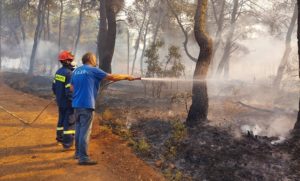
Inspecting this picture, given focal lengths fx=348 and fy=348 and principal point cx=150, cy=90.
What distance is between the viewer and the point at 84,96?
7.04 metres

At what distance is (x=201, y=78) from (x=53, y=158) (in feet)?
17.0

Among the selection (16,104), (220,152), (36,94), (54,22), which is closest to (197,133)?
(220,152)

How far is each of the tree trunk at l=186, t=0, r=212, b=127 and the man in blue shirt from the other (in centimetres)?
381

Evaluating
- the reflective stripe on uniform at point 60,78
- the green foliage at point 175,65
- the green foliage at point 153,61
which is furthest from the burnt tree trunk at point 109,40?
the reflective stripe on uniform at point 60,78

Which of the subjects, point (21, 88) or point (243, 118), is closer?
point (243, 118)

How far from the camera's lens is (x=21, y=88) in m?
20.7

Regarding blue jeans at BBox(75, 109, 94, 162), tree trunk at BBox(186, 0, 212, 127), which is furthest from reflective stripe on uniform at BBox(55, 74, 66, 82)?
tree trunk at BBox(186, 0, 212, 127)

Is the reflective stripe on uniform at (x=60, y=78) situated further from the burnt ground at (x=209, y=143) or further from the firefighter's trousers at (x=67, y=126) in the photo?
the burnt ground at (x=209, y=143)

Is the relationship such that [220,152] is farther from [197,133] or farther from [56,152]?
[56,152]

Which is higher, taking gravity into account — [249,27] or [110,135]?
[249,27]

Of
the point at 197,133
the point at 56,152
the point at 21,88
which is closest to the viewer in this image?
the point at 56,152

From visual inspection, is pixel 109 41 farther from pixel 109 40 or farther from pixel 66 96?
pixel 66 96

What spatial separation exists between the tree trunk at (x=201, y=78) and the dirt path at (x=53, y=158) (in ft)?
8.08

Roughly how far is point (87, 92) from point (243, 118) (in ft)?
23.3
